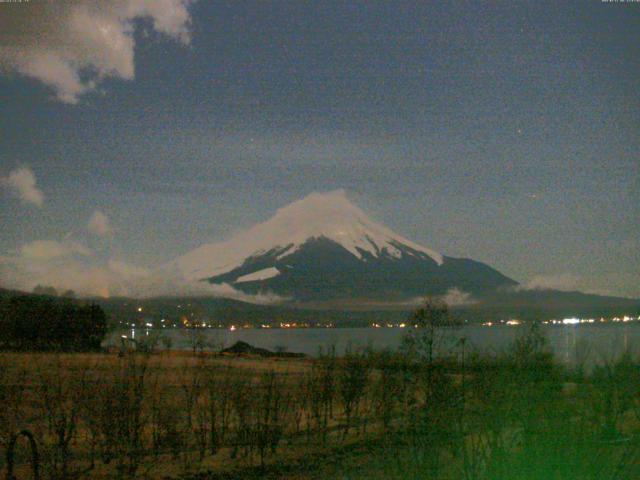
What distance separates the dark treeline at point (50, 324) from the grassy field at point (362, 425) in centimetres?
2703

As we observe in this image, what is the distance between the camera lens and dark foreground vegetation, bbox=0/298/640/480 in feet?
15.8

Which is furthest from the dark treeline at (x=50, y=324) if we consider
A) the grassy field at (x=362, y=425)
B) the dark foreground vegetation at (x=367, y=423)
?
the grassy field at (x=362, y=425)

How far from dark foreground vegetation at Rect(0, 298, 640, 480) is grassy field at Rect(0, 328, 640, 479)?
0.8 inches

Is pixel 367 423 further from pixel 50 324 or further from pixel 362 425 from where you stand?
pixel 50 324

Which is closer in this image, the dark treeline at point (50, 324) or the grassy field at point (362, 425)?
the grassy field at point (362, 425)

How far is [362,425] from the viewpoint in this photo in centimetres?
1390

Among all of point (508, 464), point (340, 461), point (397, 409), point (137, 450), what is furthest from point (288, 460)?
point (508, 464)

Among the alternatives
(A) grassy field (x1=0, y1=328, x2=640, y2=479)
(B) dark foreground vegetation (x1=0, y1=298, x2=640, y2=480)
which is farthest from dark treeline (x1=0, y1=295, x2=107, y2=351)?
(A) grassy field (x1=0, y1=328, x2=640, y2=479)

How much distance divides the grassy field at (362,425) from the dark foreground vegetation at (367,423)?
0.06 feet

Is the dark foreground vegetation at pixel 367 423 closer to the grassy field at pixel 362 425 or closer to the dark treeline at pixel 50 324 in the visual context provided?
the grassy field at pixel 362 425

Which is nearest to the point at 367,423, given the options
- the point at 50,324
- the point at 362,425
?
the point at 362,425

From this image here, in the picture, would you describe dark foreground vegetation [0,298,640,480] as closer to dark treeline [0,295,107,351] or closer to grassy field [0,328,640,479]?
grassy field [0,328,640,479]

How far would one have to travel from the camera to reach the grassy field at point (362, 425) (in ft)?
15.7

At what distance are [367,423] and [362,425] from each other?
25 cm
